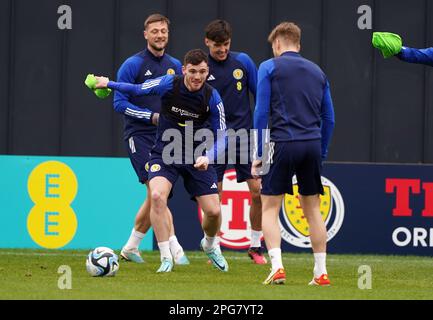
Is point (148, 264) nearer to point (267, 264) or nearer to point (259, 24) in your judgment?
point (267, 264)

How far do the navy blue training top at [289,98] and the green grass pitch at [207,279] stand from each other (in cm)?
115

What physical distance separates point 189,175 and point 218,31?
4.69 feet

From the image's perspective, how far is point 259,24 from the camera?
44.0ft

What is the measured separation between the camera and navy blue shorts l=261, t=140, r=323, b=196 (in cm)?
912

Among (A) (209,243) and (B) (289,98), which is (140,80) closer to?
(A) (209,243)

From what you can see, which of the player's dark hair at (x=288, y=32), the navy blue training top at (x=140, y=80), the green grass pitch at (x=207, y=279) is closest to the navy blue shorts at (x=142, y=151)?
the navy blue training top at (x=140, y=80)

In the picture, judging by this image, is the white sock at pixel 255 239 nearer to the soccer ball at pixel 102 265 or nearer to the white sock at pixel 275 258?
the soccer ball at pixel 102 265

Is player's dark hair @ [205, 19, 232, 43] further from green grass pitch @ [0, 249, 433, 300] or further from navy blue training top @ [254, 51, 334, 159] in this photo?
green grass pitch @ [0, 249, 433, 300]

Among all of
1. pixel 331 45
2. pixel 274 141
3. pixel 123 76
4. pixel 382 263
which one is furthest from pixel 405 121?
pixel 274 141

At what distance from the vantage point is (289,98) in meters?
9.15

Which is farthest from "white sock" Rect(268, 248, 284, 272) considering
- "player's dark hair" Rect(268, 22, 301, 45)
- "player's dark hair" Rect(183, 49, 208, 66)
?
"player's dark hair" Rect(183, 49, 208, 66)

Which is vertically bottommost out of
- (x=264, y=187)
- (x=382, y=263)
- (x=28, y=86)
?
(x=382, y=263)

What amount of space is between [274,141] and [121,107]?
2.42 metres

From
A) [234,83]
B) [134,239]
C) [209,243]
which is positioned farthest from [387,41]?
[134,239]
